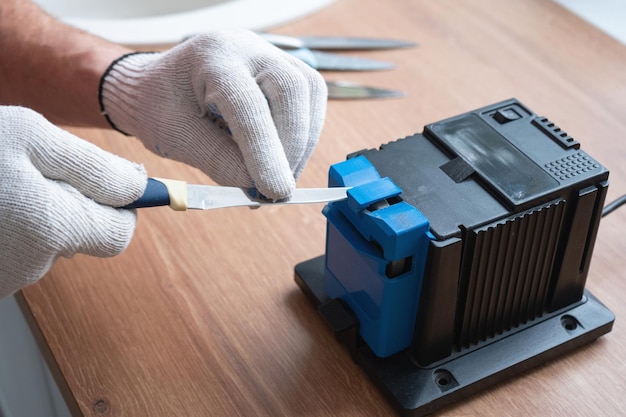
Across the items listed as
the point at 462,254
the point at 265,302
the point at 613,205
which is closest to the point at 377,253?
the point at 462,254

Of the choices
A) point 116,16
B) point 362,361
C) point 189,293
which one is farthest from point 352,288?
point 116,16

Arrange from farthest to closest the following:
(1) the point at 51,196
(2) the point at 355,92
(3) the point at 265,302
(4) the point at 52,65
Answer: (2) the point at 355,92, (4) the point at 52,65, (3) the point at 265,302, (1) the point at 51,196

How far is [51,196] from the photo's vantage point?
0.55 metres

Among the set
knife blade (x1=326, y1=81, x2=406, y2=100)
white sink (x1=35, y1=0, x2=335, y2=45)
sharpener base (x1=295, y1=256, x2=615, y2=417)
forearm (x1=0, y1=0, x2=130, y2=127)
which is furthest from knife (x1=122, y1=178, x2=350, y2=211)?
white sink (x1=35, y1=0, x2=335, y2=45)

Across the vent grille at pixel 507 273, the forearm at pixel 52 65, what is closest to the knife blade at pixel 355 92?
the forearm at pixel 52 65

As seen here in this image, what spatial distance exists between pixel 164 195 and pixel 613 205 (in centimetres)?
47

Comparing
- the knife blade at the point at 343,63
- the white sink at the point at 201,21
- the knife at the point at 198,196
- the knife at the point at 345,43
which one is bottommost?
the knife blade at the point at 343,63

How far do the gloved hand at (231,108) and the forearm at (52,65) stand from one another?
0.22 feet

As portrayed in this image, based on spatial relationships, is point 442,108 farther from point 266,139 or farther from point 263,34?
point 266,139

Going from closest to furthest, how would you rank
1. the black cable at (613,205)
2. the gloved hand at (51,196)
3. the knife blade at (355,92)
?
the gloved hand at (51,196), the black cable at (613,205), the knife blade at (355,92)

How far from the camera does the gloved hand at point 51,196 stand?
0.55 meters

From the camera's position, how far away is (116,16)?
1506 millimetres

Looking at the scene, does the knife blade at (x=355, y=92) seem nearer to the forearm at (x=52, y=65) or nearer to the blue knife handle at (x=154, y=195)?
the forearm at (x=52, y=65)

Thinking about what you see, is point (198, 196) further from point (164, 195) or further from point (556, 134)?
point (556, 134)
